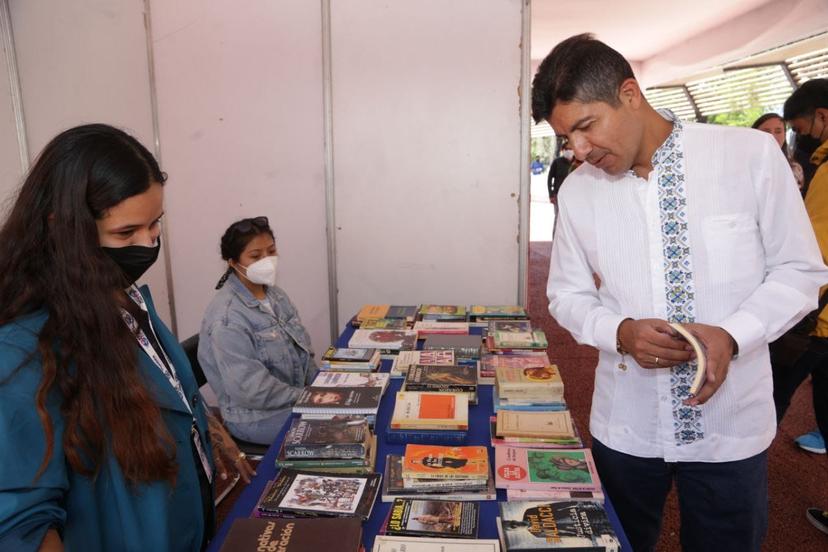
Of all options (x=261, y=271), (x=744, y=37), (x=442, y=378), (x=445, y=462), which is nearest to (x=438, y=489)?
(x=445, y=462)

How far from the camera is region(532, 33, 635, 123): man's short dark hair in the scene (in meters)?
1.24

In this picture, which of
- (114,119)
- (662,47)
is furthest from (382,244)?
(662,47)

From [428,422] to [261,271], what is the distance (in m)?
1.13

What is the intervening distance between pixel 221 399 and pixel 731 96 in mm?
9358

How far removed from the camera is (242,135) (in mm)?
3309

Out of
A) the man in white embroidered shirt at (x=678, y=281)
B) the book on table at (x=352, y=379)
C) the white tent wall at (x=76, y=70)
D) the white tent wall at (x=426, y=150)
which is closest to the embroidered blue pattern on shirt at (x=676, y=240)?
the man in white embroidered shirt at (x=678, y=281)

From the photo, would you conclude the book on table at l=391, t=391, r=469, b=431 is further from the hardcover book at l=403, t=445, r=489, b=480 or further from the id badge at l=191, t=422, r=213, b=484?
the id badge at l=191, t=422, r=213, b=484

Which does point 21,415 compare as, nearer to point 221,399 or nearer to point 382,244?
point 221,399

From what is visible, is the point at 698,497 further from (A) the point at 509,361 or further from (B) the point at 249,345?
(B) the point at 249,345

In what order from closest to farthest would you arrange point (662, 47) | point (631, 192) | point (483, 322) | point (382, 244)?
point (631, 192) → point (483, 322) → point (382, 244) → point (662, 47)

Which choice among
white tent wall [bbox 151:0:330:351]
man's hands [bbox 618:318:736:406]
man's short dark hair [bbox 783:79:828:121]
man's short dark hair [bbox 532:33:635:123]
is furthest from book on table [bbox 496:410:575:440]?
white tent wall [bbox 151:0:330:351]

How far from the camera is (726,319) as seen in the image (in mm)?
1242

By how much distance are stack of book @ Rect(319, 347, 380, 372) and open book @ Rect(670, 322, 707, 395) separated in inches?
44.0

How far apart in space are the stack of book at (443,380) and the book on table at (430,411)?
0.22 ft
